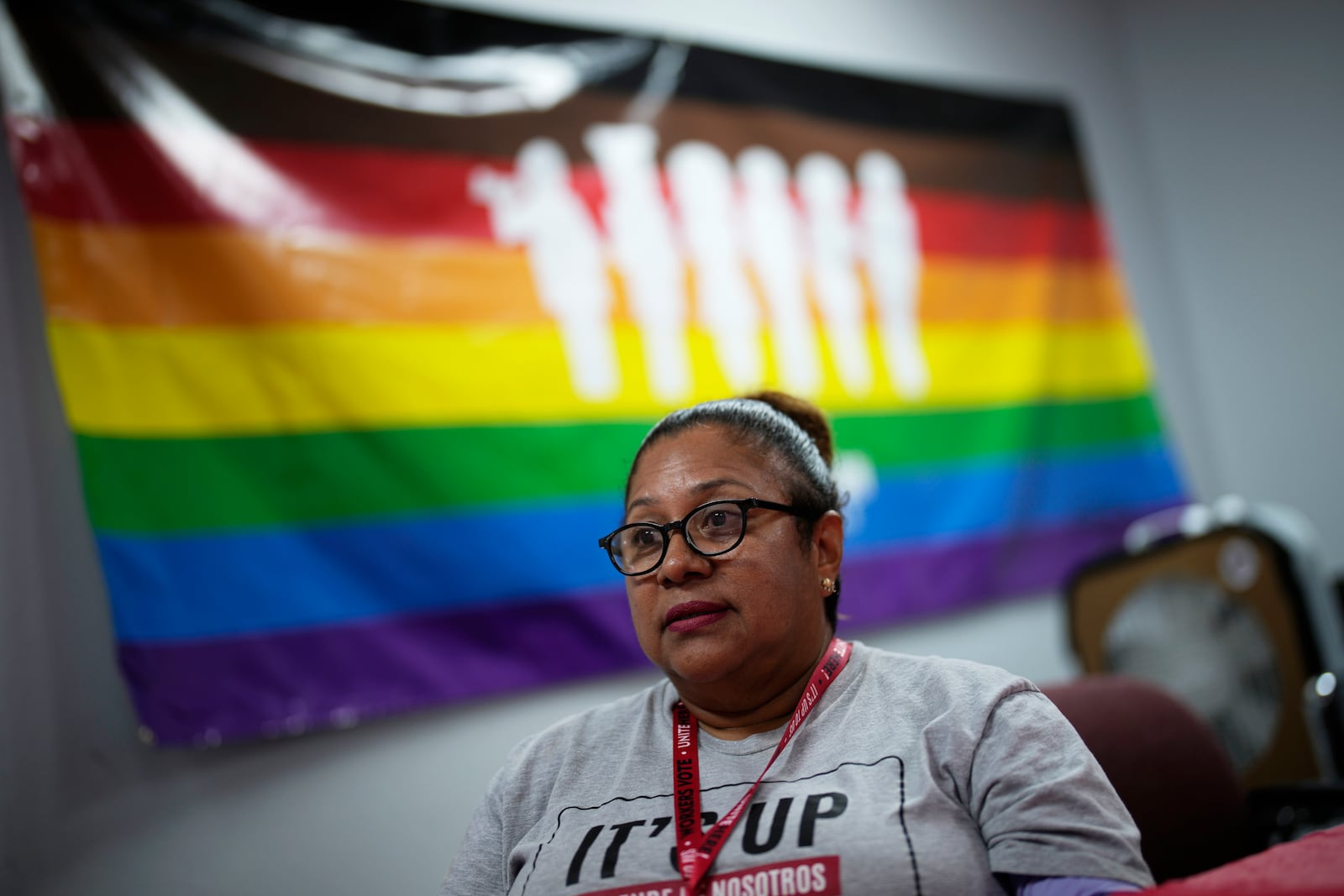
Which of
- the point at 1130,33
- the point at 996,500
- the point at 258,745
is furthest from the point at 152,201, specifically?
the point at 1130,33

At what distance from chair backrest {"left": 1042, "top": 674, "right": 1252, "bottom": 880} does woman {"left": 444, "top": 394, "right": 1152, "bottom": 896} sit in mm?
403

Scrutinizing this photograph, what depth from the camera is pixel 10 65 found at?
161 centimetres

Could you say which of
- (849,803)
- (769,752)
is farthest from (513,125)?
(849,803)

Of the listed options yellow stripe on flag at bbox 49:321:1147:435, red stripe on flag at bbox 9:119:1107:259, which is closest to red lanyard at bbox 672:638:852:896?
yellow stripe on flag at bbox 49:321:1147:435

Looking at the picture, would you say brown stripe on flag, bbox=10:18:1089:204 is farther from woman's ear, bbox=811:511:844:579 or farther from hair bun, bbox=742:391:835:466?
woman's ear, bbox=811:511:844:579

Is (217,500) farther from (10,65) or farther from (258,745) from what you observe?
(10,65)

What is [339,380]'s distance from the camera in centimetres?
A: 179

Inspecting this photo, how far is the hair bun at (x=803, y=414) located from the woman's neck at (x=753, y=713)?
0.32 metres

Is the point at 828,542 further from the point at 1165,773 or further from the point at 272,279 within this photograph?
the point at 272,279

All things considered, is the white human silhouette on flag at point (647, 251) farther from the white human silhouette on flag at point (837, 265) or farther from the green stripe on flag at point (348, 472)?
the white human silhouette on flag at point (837, 265)

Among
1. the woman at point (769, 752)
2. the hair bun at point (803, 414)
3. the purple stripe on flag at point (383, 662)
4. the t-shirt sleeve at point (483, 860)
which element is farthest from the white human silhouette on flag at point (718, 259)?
the t-shirt sleeve at point (483, 860)

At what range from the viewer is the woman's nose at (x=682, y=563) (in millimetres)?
1073

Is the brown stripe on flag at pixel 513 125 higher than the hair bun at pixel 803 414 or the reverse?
higher

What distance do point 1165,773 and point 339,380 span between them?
1.40m
